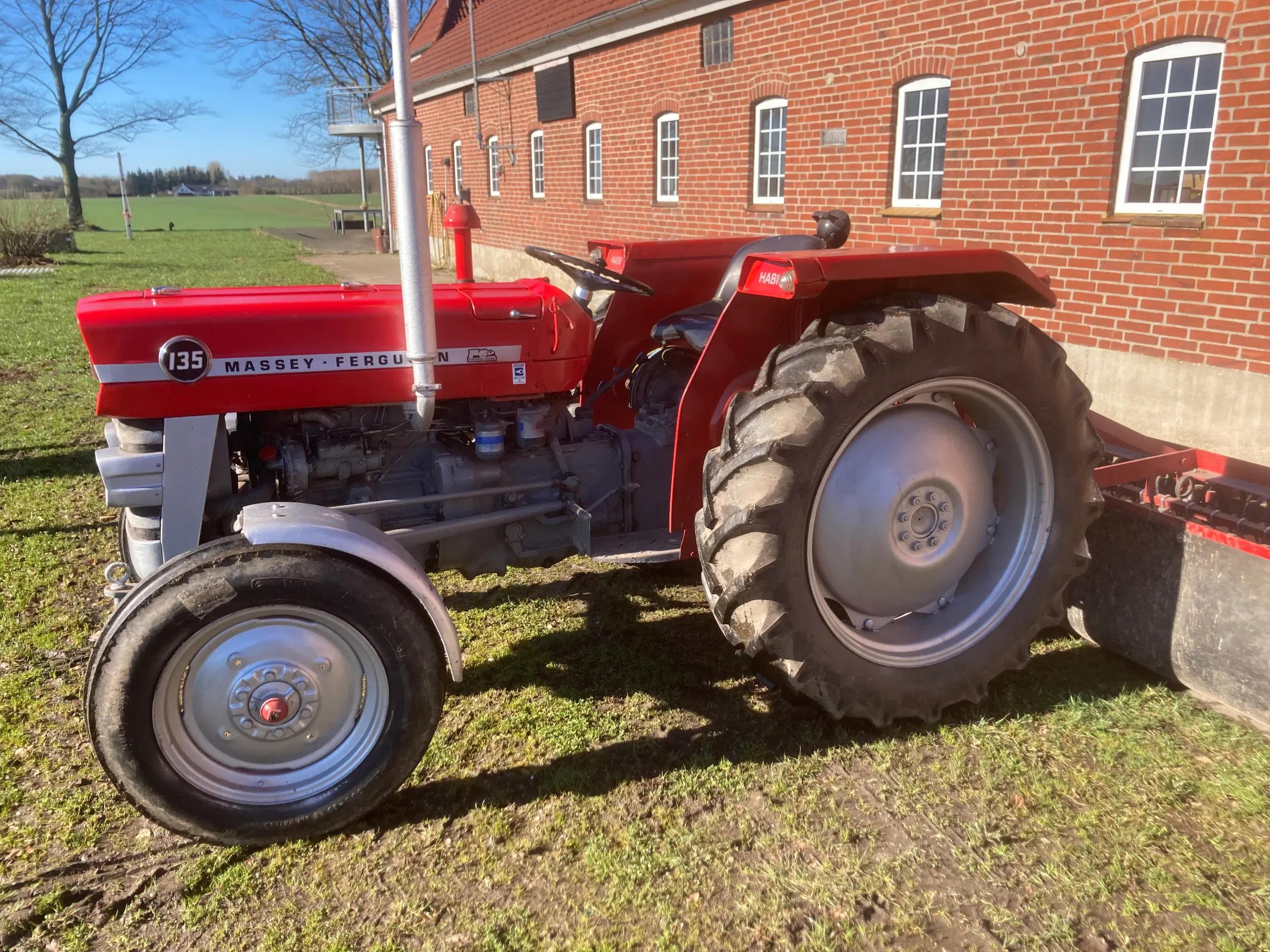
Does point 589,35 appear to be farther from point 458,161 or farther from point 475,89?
point 458,161

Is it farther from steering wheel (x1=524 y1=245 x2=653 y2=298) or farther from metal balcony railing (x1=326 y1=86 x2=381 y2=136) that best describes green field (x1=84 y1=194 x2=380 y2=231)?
steering wheel (x1=524 y1=245 x2=653 y2=298)

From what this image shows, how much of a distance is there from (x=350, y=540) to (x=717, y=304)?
1.71m

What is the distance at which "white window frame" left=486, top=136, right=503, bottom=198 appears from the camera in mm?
16578

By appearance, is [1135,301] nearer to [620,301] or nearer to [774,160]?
[620,301]

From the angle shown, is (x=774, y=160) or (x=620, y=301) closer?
(x=620, y=301)

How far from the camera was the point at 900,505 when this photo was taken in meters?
2.76

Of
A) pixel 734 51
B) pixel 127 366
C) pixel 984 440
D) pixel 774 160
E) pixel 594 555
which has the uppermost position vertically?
pixel 734 51

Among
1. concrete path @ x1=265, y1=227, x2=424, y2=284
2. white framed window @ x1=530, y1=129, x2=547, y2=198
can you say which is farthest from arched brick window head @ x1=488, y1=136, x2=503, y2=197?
concrete path @ x1=265, y1=227, x2=424, y2=284

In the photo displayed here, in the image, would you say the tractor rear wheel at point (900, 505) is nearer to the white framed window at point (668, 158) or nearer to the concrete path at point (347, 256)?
the white framed window at point (668, 158)

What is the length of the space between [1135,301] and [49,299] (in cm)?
1496

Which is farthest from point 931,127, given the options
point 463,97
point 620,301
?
point 463,97

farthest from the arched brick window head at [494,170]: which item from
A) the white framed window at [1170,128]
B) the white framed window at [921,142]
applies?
the white framed window at [1170,128]

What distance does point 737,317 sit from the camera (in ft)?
9.39

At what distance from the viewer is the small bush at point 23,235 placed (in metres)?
20.6
